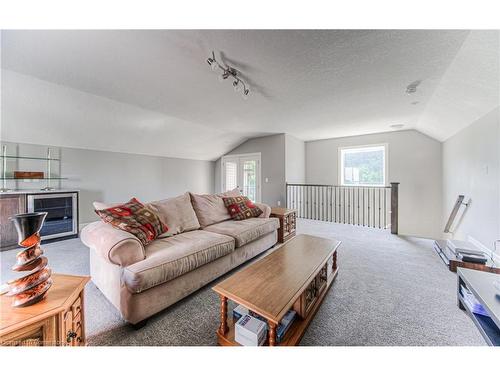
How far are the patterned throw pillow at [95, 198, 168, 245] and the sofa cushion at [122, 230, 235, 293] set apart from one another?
112mm

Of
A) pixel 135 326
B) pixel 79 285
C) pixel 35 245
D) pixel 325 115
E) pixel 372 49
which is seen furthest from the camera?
pixel 325 115

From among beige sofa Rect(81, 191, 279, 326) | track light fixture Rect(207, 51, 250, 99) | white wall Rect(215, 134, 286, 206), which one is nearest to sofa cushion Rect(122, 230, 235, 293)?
beige sofa Rect(81, 191, 279, 326)

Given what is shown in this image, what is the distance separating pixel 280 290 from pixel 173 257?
0.89m

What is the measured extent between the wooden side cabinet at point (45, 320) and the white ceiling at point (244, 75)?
2019 millimetres

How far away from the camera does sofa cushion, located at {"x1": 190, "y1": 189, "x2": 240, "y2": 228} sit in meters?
2.55

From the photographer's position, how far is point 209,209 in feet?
8.78

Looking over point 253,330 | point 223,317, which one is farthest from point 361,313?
point 223,317

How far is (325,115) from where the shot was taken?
3602 millimetres

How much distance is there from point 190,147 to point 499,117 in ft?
18.7

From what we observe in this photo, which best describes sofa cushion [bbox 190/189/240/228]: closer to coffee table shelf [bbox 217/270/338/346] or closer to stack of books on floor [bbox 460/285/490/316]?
coffee table shelf [bbox 217/270/338/346]

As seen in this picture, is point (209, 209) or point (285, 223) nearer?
point (209, 209)

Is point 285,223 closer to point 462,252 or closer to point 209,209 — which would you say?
point 209,209

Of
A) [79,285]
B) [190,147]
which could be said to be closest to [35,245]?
[79,285]
